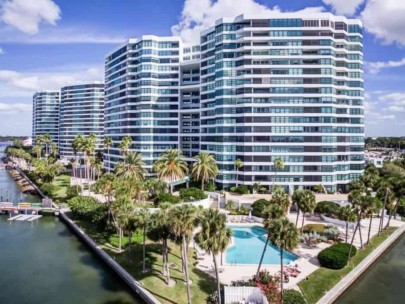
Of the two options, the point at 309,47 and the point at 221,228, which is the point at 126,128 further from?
the point at 221,228

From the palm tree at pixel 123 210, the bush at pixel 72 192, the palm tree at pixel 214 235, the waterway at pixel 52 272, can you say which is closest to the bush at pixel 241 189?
the bush at pixel 72 192

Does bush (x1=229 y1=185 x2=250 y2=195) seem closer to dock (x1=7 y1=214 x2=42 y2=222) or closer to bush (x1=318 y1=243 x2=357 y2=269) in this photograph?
bush (x1=318 y1=243 x2=357 y2=269)

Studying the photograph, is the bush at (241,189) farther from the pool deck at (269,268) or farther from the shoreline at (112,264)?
the shoreline at (112,264)

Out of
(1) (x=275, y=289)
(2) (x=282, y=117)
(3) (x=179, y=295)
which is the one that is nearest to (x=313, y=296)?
(1) (x=275, y=289)

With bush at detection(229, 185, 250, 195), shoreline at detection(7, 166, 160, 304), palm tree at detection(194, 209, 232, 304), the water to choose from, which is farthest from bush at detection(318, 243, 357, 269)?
bush at detection(229, 185, 250, 195)

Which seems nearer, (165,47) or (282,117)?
(282,117)

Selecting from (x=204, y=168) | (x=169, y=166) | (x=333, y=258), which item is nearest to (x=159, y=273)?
(x=333, y=258)

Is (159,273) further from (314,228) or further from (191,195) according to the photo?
(191,195)
